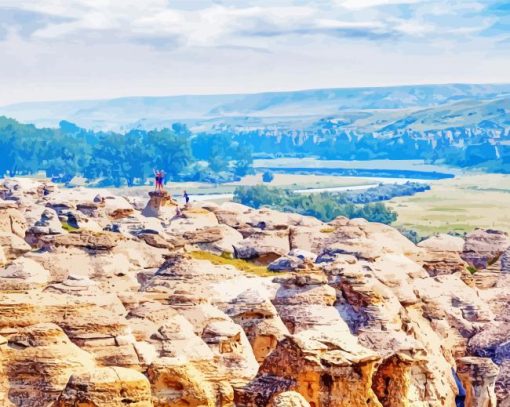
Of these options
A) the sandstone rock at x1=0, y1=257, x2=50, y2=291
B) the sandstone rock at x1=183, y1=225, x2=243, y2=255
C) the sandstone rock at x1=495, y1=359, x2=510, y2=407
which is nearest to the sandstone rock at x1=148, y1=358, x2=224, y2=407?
the sandstone rock at x1=0, y1=257, x2=50, y2=291

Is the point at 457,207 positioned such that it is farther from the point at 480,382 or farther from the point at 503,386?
the point at 480,382

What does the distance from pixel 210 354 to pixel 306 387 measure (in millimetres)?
5303

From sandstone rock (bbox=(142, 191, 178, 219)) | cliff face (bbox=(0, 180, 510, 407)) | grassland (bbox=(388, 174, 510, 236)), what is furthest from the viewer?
grassland (bbox=(388, 174, 510, 236))

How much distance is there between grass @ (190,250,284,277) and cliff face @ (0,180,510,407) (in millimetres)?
498

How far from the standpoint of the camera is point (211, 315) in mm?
41594

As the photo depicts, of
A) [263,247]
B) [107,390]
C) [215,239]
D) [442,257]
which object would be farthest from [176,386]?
[215,239]

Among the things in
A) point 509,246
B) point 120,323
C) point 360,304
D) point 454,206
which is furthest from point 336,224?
point 454,206

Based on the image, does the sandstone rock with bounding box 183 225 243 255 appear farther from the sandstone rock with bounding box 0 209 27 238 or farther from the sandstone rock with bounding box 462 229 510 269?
the sandstone rock with bounding box 462 229 510 269

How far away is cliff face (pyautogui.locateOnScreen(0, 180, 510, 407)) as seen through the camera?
31.3 metres

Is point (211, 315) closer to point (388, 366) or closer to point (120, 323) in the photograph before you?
point (120, 323)

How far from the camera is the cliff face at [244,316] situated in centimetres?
3127

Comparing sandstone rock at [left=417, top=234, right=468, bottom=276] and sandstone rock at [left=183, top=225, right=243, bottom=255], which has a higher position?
sandstone rock at [left=183, top=225, right=243, bottom=255]

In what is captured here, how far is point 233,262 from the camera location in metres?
60.8

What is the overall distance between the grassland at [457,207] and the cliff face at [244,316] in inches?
1978
